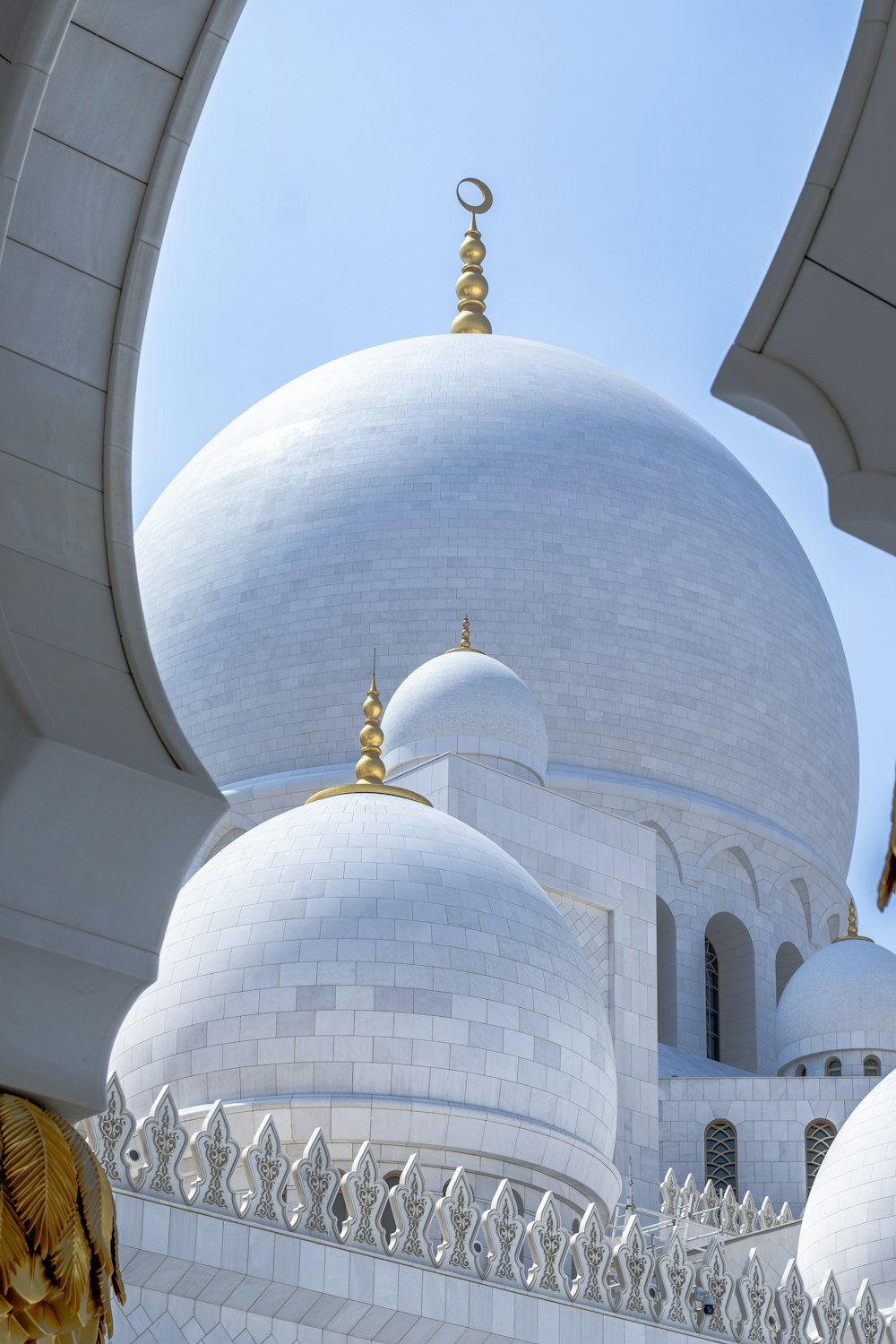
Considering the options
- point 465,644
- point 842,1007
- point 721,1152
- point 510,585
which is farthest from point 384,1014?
point 510,585

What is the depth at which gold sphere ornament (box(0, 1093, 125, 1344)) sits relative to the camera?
4.58m

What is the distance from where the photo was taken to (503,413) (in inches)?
1151

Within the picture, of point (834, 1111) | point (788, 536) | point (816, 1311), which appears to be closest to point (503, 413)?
point (788, 536)

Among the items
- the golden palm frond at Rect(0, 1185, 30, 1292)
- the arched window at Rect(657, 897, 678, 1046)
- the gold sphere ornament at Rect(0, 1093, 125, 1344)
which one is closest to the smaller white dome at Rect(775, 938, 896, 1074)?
the arched window at Rect(657, 897, 678, 1046)

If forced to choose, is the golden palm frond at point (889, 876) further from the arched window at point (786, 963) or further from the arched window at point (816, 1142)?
the arched window at point (786, 963)

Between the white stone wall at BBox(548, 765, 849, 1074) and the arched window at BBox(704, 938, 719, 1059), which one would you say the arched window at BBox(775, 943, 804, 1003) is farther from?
the arched window at BBox(704, 938, 719, 1059)

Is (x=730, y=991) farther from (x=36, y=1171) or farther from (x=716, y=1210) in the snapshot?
(x=36, y=1171)

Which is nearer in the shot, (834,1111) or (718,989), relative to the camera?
(834,1111)

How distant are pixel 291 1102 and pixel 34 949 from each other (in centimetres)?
1239

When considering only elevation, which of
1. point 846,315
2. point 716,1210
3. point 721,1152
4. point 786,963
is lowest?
point 846,315

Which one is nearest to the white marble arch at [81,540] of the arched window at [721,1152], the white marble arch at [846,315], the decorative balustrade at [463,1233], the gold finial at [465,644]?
the white marble arch at [846,315]

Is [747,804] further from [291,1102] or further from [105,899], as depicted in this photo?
[105,899]

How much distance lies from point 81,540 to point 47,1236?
5.37ft

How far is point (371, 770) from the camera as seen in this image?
2125 centimetres
